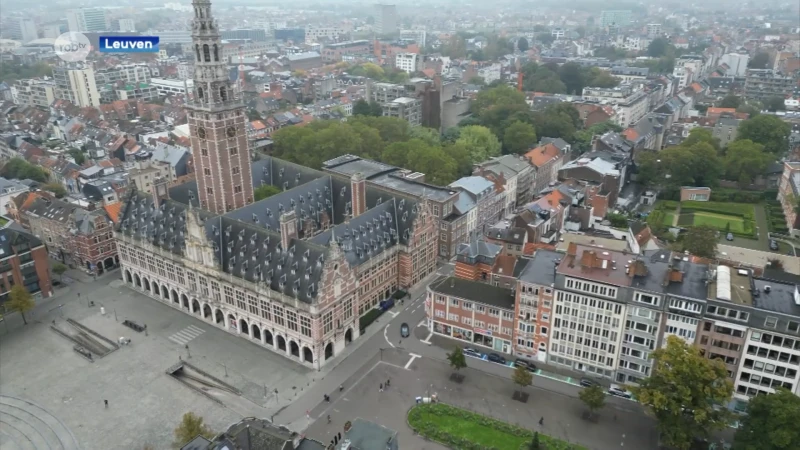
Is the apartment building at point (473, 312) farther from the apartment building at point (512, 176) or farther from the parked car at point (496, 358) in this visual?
the apartment building at point (512, 176)

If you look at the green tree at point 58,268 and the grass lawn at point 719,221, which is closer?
the green tree at point 58,268

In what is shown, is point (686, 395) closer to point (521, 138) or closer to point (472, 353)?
point (472, 353)

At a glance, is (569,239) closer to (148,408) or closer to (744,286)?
(744,286)

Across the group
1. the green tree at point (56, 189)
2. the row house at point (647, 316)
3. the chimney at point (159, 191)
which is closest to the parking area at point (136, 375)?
the chimney at point (159, 191)

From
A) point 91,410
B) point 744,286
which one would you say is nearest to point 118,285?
point 91,410

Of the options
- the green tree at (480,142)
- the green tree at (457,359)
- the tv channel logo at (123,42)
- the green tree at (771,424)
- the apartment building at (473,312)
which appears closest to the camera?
Answer: the green tree at (771,424)

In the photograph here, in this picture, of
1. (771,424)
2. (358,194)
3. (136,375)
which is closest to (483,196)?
(358,194)
